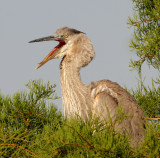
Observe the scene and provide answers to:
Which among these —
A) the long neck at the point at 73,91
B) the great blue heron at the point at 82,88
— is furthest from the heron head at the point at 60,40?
the long neck at the point at 73,91

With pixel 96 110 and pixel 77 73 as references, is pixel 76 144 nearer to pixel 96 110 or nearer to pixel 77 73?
pixel 96 110

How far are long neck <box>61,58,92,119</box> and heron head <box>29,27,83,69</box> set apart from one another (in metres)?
0.19

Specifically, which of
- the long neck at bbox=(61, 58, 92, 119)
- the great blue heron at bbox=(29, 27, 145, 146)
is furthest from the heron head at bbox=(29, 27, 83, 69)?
the long neck at bbox=(61, 58, 92, 119)

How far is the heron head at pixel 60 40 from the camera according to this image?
591cm

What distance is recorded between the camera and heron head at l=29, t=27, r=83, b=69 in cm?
591

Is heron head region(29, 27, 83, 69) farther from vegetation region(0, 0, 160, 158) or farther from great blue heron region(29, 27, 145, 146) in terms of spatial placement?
vegetation region(0, 0, 160, 158)

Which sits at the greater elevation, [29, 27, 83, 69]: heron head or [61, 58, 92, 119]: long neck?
[29, 27, 83, 69]: heron head

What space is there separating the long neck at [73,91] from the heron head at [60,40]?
0.19 meters

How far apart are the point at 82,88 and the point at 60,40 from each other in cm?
104

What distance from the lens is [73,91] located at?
566cm

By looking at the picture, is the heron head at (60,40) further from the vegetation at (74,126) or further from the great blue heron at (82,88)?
the vegetation at (74,126)

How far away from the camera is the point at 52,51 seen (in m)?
5.98

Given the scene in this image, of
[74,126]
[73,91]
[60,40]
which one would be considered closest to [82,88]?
[73,91]

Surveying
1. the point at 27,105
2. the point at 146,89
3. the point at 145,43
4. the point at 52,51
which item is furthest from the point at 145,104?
the point at 27,105
